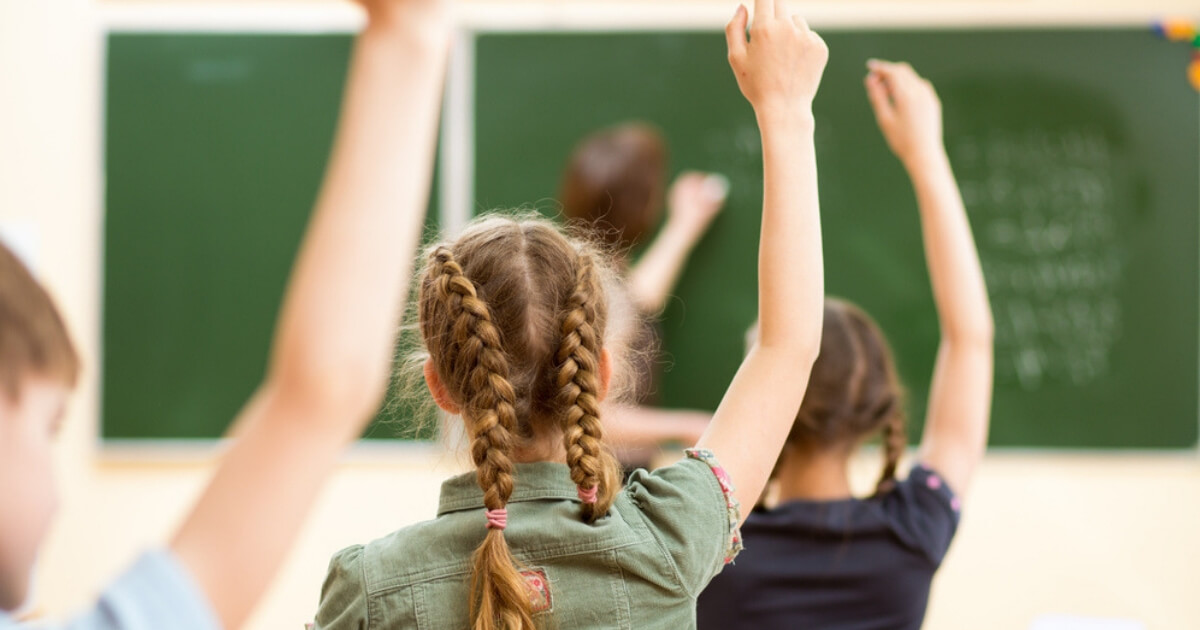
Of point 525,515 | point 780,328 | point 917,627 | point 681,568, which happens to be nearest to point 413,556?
point 525,515

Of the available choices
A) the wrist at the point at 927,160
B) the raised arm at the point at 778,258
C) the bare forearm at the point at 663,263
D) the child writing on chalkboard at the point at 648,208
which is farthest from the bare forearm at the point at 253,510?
the bare forearm at the point at 663,263

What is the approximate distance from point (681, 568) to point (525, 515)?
148 millimetres

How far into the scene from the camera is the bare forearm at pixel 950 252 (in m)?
1.41

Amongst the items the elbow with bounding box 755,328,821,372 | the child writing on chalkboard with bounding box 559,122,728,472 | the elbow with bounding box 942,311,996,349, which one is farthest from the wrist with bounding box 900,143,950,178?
the child writing on chalkboard with bounding box 559,122,728,472

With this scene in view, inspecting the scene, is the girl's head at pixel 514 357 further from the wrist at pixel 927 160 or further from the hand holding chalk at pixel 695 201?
the hand holding chalk at pixel 695 201

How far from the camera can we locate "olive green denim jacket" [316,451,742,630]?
89 centimetres

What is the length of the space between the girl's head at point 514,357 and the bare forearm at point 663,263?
188 cm

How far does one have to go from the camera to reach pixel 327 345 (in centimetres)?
49

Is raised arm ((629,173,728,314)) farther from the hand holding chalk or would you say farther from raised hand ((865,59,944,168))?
raised hand ((865,59,944,168))

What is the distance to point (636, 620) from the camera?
90cm

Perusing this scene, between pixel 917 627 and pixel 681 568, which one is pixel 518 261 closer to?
pixel 681 568

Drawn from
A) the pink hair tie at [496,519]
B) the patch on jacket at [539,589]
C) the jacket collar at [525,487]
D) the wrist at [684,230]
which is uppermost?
the wrist at [684,230]

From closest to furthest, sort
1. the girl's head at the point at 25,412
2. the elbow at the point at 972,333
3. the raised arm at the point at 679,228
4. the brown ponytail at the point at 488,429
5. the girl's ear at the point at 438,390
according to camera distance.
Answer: the girl's head at the point at 25,412 → the brown ponytail at the point at 488,429 → the girl's ear at the point at 438,390 → the elbow at the point at 972,333 → the raised arm at the point at 679,228

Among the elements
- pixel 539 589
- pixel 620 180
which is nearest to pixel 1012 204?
pixel 620 180
